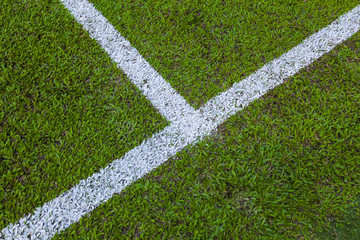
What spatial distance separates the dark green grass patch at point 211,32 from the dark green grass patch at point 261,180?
41 centimetres

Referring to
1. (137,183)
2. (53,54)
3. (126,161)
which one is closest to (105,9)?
(53,54)

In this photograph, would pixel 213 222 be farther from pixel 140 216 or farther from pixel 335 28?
pixel 335 28

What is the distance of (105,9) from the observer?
2.54 m

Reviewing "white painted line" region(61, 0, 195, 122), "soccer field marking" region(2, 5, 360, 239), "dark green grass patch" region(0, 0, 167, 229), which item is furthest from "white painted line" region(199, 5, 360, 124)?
"dark green grass patch" region(0, 0, 167, 229)

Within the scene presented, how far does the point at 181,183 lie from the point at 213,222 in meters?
0.35

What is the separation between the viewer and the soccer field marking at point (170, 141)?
175 cm

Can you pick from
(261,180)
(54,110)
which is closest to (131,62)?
(54,110)

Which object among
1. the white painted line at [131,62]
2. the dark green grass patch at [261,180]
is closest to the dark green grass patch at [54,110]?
the white painted line at [131,62]

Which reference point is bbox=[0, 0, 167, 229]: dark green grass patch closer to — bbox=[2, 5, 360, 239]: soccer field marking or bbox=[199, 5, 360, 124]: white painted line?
bbox=[2, 5, 360, 239]: soccer field marking

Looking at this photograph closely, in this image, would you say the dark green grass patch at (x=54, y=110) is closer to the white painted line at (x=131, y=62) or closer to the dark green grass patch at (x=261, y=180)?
the white painted line at (x=131, y=62)

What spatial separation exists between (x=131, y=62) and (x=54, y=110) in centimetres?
79

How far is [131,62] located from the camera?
2305 mm

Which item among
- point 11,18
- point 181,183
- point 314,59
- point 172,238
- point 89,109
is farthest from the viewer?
point 11,18

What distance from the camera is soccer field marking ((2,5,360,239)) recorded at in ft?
5.76
